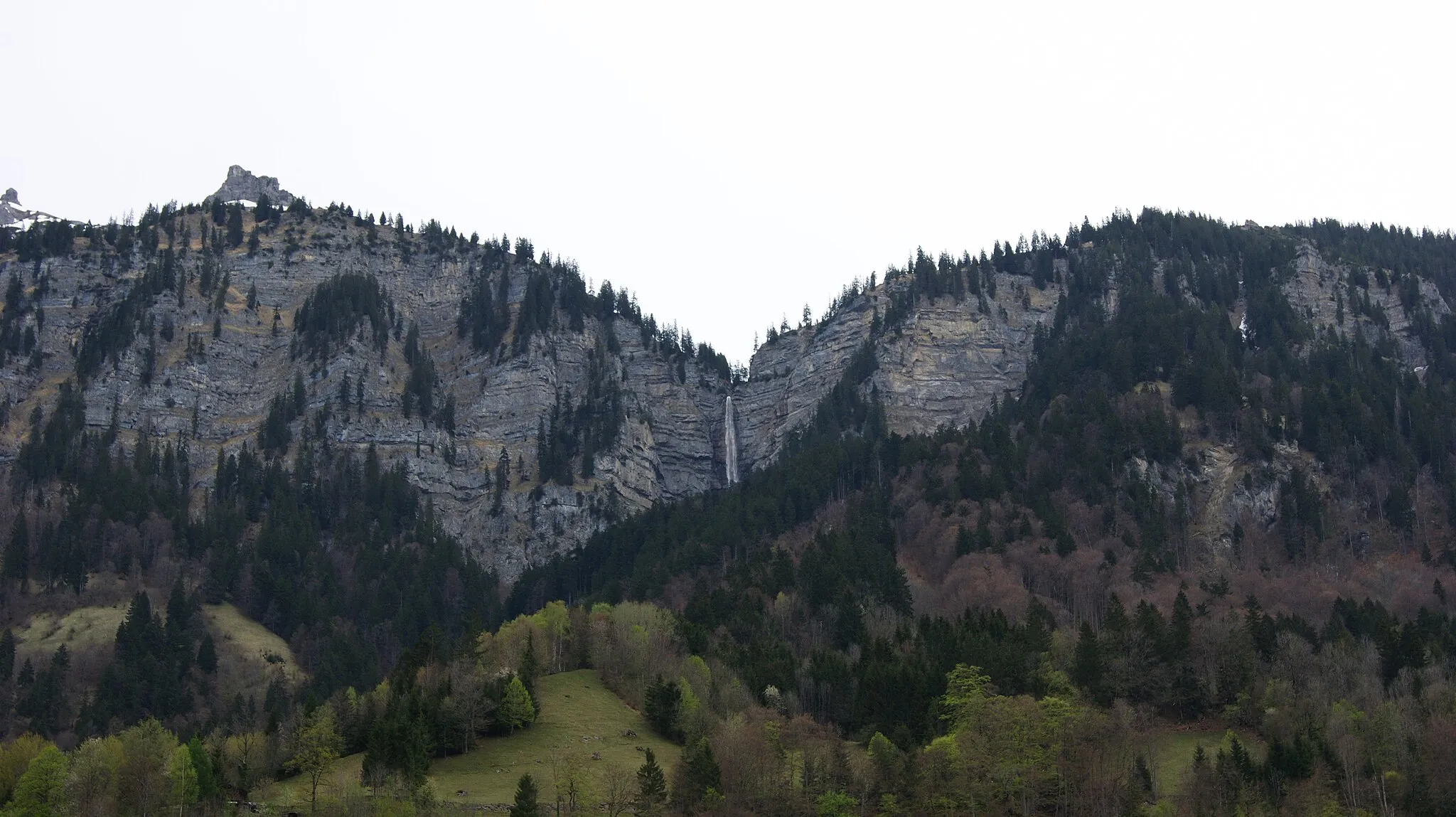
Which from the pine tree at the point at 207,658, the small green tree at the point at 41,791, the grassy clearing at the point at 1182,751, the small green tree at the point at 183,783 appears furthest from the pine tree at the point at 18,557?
the grassy clearing at the point at 1182,751

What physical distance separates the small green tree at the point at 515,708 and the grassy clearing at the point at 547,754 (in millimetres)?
858

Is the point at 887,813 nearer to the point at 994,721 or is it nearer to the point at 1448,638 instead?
the point at 994,721

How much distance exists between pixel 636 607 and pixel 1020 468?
185ft

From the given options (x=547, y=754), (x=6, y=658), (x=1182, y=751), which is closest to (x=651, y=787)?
(x=547, y=754)

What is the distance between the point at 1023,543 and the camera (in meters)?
164

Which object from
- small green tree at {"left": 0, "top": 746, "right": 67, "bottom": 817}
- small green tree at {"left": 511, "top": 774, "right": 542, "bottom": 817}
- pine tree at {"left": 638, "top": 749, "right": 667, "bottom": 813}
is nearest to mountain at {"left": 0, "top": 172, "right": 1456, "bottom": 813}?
pine tree at {"left": 638, "top": 749, "right": 667, "bottom": 813}

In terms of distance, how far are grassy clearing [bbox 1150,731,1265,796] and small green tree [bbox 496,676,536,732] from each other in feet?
154

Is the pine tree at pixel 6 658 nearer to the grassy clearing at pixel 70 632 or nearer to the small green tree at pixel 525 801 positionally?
the grassy clearing at pixel 70 632

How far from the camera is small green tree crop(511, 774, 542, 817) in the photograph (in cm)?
9006

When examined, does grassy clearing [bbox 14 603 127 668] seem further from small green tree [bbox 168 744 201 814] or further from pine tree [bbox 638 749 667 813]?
pine tree [bbox 638 749 667 813]

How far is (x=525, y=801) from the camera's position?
297 feet

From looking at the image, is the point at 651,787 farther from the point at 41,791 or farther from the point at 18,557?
the point at 18,557

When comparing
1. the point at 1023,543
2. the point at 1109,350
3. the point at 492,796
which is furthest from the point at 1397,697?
the point at 1109,350

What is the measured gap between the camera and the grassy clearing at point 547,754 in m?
98.7
